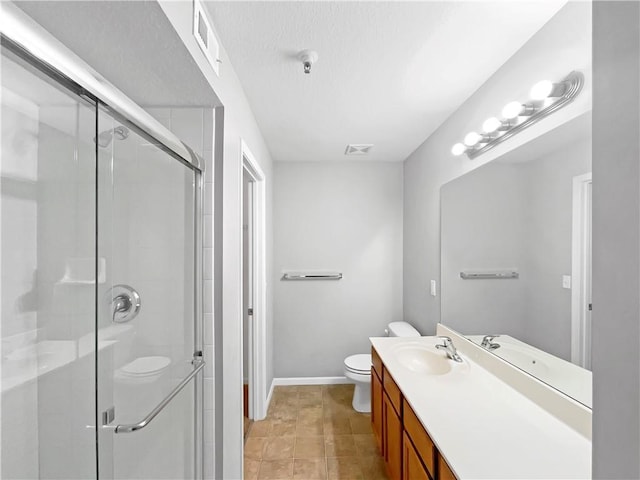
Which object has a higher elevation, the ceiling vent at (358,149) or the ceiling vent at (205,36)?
the ceiling vent at (358,149)

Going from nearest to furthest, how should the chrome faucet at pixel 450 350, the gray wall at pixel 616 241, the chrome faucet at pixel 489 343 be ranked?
the gray wall at pixel 616 241 < the chrome faucet at pixel 489 343 < the chrome faucet at pixel 450 350

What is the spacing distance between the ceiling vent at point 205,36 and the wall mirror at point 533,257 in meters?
1.40

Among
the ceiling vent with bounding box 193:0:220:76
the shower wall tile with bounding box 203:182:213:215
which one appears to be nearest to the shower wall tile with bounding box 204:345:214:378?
the shower wall tile with bounding box 203:182:213:215

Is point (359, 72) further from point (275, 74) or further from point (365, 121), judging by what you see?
point (365, 121)

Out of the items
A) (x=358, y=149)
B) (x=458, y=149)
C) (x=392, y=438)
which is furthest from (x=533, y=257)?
(x=358, y=149)

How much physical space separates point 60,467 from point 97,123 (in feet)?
3.78

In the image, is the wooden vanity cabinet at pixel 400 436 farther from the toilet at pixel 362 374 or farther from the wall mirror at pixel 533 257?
the wall mirror at pixel 533 257

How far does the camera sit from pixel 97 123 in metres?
1.09

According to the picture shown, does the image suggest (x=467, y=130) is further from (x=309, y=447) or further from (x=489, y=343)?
(x=309, y=447)

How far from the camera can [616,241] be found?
39 centimetres

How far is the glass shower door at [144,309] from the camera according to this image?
114 centimetres

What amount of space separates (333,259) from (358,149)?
1151 mm

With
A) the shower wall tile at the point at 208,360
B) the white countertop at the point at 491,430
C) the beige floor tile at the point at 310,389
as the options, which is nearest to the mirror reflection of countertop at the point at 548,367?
the white countertop at the point at 491,430

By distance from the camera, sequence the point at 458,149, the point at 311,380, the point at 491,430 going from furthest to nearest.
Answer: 1. the point at 311,380
2. the point at 458,149
3. the point at 491,430
